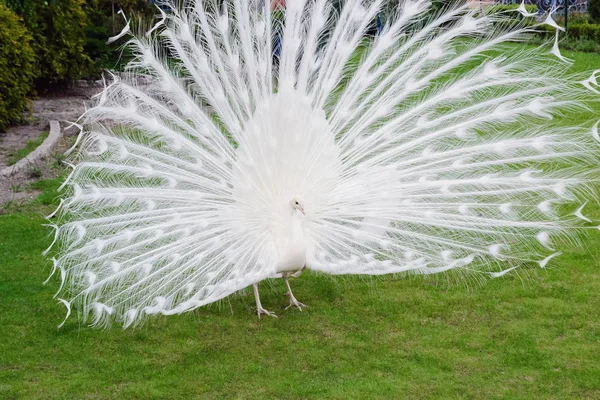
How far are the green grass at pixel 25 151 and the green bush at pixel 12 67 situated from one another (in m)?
0.61

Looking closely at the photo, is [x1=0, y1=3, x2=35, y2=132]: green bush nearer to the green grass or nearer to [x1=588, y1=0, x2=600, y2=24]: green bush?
the green grass

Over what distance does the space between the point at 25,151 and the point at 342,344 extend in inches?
255

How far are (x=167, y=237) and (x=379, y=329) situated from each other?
1590 millimetres

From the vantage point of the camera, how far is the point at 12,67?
10969 millimetres

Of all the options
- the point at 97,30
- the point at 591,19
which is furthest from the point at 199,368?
the point at 591,19

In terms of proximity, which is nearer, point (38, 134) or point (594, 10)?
point (38, 134)

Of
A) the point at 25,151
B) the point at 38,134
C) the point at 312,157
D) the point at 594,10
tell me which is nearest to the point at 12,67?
the point at 38,134

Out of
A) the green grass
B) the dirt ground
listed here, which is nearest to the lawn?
the dirt ground

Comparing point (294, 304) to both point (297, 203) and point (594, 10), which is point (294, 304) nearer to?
point (297, 203)

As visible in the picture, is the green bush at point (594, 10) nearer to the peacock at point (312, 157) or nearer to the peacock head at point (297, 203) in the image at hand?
the peacock at point (312, 157)

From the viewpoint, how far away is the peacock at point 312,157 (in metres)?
5.47

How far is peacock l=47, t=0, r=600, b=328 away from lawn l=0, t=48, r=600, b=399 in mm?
255

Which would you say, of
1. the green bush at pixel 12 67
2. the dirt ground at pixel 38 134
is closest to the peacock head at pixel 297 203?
the dirt ground at pixel 38 134

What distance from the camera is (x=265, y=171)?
5703mm
